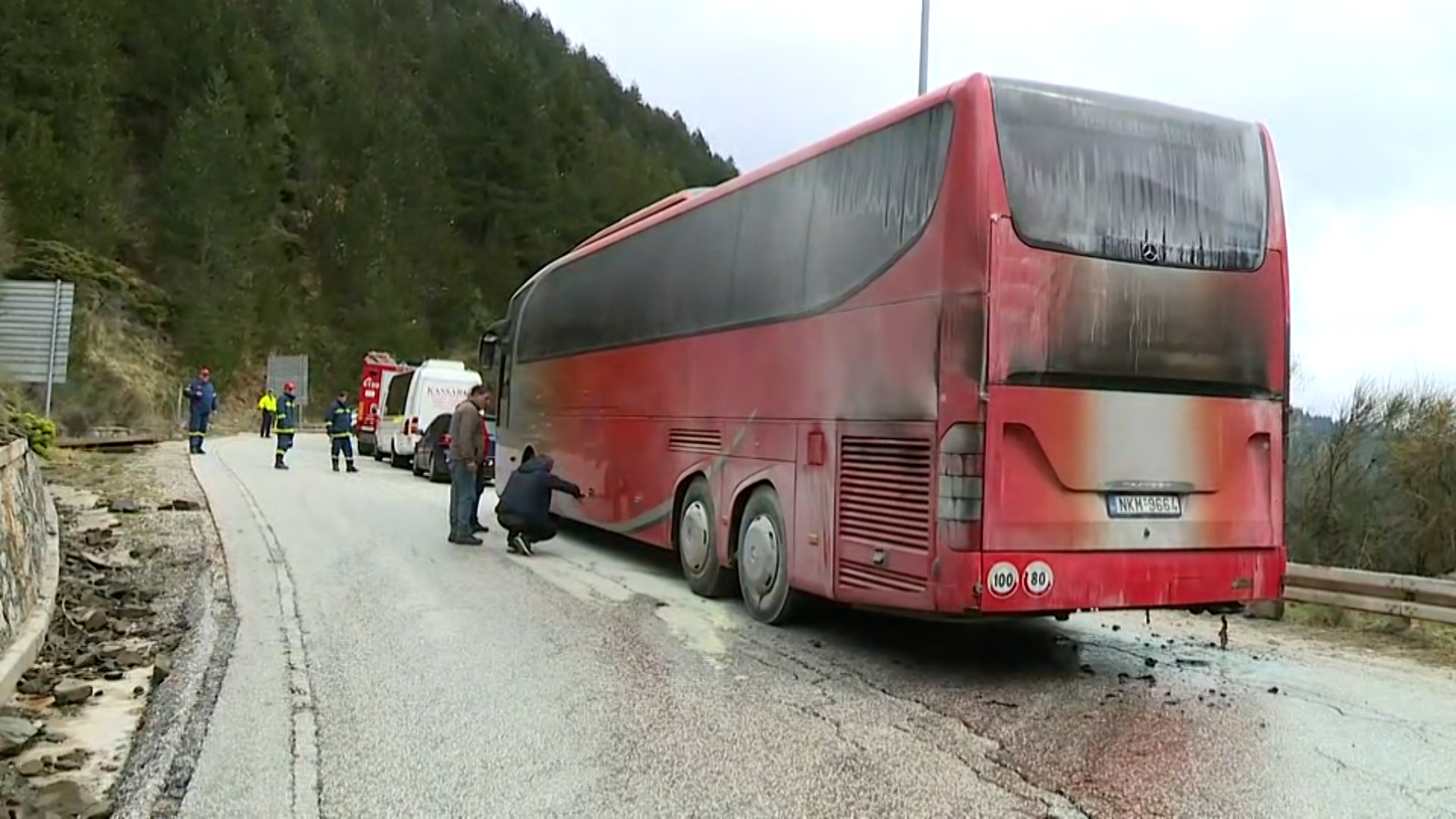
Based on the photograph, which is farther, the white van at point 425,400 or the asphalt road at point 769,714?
the white van at point 425,400

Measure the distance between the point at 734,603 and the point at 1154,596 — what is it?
367 cm

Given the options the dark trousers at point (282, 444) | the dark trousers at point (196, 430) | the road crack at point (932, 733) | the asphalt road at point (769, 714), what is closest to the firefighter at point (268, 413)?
the dark trousers at point (196, 430)

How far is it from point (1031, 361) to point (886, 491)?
3.83 ft

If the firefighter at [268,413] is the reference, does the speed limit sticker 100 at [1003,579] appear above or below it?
below

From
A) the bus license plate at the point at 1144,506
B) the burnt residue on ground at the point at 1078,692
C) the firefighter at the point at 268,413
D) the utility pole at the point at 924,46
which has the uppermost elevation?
the utility pole at the point at 924,46

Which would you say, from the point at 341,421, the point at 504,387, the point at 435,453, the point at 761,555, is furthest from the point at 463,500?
the point at 341,421

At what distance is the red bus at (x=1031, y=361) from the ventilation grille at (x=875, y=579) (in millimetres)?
16

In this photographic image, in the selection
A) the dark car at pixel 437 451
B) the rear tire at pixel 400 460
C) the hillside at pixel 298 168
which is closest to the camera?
the dark car at pixel 437 451

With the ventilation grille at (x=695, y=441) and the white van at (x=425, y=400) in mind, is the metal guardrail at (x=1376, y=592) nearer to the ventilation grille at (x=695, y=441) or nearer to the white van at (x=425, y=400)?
the ventilation grille at (x=695, y=441)

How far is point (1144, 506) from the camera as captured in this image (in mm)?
6867

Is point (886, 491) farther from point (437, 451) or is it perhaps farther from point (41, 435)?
point (41, 435)

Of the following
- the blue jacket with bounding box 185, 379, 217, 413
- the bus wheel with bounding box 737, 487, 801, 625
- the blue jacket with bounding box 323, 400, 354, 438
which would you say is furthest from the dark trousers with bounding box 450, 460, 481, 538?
the blue jacket with bounding box 185, 379, 217, 413

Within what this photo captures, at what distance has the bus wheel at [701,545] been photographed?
31.7ft

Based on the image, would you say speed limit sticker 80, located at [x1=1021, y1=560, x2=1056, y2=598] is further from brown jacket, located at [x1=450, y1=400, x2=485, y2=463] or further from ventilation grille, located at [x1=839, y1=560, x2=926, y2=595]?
brown jacket, located at [x1=450, y1=400, x2=485, y2=463]
